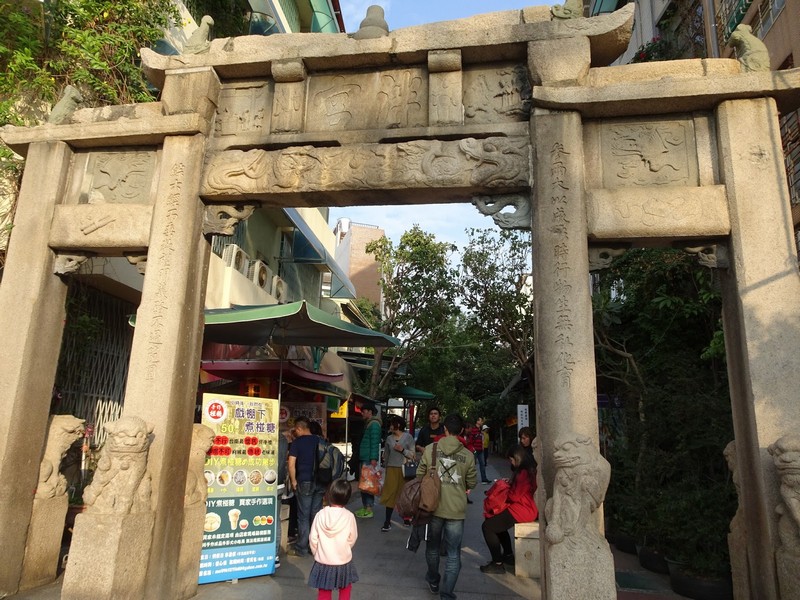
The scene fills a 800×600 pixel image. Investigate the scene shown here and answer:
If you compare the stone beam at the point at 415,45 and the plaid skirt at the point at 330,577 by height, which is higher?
the stone beam at the point at 415,45

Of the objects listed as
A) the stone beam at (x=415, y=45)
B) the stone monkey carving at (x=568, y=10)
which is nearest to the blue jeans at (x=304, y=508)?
the stone beam at (x=415, y=45)

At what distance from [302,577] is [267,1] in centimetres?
1098

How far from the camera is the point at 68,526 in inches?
275

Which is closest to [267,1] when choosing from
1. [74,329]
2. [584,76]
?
[74,329]

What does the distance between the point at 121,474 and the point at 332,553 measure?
2.01 meters

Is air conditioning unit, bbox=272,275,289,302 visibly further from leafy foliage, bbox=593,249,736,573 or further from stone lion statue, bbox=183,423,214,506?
stone lion statue, bbox=183,423,214,506

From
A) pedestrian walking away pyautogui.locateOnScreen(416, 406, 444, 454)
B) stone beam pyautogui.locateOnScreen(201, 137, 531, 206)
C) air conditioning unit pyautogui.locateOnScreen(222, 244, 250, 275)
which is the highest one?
air conditioning unit pyautogui.locateOnScreen(222, 244, 250, 275)

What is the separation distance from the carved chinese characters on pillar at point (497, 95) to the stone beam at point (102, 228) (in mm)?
3453

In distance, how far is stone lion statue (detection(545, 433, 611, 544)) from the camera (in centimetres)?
415

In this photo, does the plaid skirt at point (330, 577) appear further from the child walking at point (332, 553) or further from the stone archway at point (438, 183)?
the stone archway at point (438, 183)

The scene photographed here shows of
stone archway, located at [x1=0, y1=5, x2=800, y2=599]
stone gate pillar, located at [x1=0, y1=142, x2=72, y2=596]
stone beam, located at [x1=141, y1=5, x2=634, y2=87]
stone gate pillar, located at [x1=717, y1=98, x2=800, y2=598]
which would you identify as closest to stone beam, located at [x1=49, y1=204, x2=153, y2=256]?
stone archway, located at [x1=0, y1=5, x2=800, y2=599]

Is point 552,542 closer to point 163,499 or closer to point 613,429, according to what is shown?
point 163,499

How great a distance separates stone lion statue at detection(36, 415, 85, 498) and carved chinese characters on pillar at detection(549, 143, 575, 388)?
16.3ft

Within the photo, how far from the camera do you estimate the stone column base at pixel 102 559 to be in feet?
15.0
